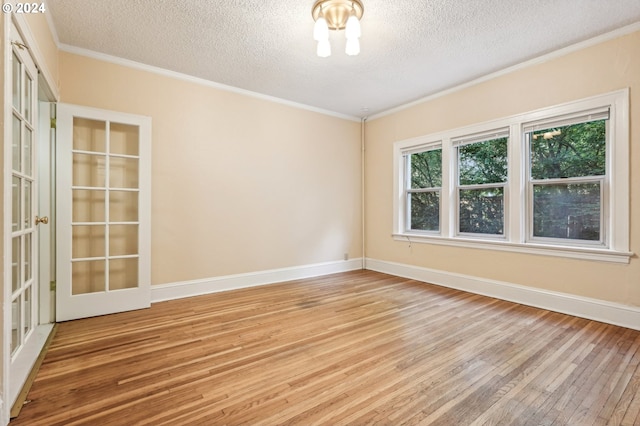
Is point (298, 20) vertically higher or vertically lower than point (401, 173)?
higher

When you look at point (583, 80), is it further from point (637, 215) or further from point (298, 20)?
point (298, 20)

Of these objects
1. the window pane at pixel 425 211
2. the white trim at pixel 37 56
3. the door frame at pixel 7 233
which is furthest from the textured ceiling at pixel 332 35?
the window pane at pixel 425 211

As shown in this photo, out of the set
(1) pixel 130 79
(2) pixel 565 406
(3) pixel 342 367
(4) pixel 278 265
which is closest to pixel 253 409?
(3) pixel 342 367

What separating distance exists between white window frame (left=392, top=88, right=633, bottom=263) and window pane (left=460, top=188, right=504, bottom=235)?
0.09 metres

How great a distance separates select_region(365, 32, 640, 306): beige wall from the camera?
270 cm

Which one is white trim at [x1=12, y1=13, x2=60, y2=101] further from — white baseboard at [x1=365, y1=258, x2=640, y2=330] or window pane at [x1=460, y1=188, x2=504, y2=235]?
white baseboard at [x1=365, y1=258, x2=640, y2=330]

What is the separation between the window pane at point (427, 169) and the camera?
4422 mm

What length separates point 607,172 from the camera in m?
2.88

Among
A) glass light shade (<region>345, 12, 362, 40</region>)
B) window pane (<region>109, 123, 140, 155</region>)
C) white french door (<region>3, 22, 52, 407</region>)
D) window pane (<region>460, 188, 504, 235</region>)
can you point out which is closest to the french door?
white french door (<region>3, 22, 52, 407</region>)

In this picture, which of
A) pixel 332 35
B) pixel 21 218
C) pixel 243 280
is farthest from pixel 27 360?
pixel 332 35

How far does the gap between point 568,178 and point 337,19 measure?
2863 mm

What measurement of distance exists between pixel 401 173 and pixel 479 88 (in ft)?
5.18

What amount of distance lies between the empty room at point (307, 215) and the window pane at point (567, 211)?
0.06 feet

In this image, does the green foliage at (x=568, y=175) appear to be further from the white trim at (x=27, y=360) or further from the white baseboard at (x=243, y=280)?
the white trim at (x=27, y=360)
